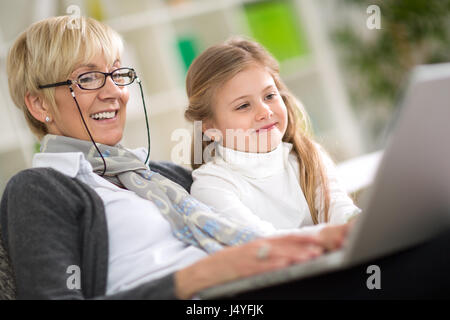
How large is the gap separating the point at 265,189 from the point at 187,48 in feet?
5.79

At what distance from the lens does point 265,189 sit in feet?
4.66

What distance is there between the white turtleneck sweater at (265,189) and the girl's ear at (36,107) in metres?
0.43

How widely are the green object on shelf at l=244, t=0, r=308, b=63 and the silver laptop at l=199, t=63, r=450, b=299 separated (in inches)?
94.2

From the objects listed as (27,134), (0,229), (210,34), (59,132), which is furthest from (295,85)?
(0,229)

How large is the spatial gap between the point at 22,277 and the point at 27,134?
1.78 metres

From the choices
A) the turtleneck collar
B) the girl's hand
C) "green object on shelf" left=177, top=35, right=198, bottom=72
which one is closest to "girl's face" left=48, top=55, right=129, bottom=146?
the turtleneck collar

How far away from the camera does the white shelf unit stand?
9.09 ft

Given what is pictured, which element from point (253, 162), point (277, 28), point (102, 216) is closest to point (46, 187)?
point (102, 216)

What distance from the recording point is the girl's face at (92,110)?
1.29 metres

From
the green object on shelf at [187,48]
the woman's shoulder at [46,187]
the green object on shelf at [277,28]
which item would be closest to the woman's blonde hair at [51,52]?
the woman's shoulder at [46,187]

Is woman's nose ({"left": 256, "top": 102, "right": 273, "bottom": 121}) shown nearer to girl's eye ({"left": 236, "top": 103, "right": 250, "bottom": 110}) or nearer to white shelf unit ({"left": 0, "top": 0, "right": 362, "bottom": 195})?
girl's eye ({"left": 236, "top": 103, "right": 250, "bottom": 110})

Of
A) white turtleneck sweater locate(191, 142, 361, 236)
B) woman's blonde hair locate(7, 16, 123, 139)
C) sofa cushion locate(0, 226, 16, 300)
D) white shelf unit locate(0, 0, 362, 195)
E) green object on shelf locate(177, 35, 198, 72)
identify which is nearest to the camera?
sofa cushion locate(0, 226, 16, 300)

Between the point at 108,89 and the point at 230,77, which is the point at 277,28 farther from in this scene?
the point at 108,89

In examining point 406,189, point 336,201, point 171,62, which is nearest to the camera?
point 406,189
